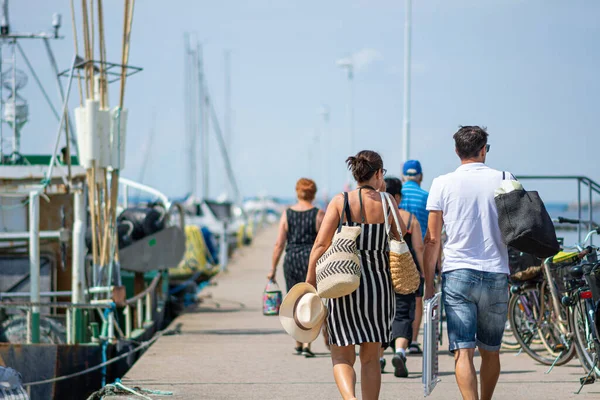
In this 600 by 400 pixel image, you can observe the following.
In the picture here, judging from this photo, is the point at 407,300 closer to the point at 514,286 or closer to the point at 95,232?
the point at 514,286

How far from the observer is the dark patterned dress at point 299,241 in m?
8.71

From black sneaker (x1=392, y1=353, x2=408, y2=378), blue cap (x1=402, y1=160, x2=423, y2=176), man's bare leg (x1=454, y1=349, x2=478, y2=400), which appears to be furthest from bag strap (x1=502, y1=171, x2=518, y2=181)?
blue cap (x1=402, y1=160, x2=423, y2=176)

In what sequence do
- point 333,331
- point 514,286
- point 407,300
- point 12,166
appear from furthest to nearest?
point 12,166 → point 514,286 → point 407,300 → point 333,331

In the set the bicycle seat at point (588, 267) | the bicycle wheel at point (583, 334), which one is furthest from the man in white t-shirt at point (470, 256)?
the bicycle wheel at point (583, 334)

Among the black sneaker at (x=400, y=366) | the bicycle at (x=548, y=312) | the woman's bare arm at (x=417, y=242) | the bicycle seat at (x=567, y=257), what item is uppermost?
the woman's bare arm at (x=417, y=242)

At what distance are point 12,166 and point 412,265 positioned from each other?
7640 millimetres

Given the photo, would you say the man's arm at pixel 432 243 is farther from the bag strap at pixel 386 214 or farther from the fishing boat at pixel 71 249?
the fishing boat at pixel 71 249

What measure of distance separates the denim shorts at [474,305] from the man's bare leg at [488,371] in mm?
75

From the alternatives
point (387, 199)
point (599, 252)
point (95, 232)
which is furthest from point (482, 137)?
point (95, 232)

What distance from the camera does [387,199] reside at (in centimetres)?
560

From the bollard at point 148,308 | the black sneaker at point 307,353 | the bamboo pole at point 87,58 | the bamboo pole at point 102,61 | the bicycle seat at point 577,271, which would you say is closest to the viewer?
the bicycle seat at point 577,271

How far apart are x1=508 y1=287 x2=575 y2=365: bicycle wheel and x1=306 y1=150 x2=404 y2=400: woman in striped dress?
2.95 meters

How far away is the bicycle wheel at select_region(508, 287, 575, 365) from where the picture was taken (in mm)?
8102

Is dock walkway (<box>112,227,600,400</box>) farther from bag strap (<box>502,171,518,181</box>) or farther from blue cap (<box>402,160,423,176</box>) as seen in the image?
bag strap (<box>502,171,518,181</box>)
